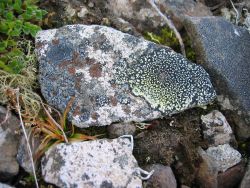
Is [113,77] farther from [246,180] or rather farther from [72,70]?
[246,180]

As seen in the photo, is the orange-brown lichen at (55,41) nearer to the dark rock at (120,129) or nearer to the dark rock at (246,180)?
the dark rock at (120,129)

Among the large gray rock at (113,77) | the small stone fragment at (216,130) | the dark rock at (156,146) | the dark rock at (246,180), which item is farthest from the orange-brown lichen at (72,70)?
the dark rock at (246,180)

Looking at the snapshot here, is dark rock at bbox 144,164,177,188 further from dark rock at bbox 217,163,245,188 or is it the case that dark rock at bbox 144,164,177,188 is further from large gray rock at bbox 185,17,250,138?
large gray rock at bbox 185,17,250,138

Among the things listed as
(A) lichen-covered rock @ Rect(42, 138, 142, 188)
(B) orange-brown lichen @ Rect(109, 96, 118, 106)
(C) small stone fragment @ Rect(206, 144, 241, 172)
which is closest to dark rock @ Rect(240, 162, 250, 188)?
(C) small stone fragment @ Rect(206, 144, 241, 172)

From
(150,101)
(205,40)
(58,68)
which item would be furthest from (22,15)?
(205,40)

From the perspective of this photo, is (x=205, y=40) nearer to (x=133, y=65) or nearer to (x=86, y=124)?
(x=133, y=65)
